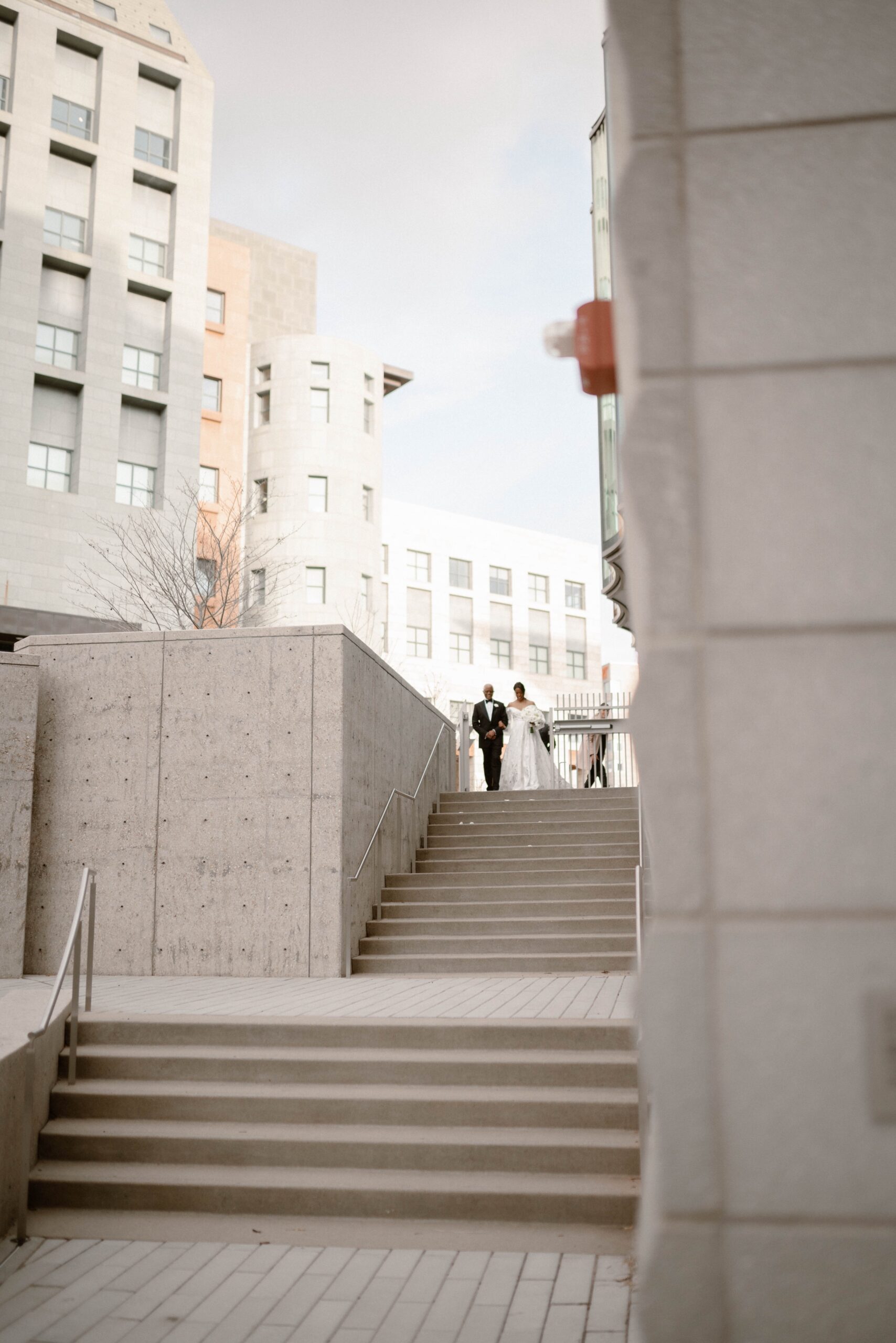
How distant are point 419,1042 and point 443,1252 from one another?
5.63 feet

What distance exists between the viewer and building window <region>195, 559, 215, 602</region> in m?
30.4

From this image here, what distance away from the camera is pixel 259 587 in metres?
36.5

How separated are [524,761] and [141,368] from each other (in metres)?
22.4

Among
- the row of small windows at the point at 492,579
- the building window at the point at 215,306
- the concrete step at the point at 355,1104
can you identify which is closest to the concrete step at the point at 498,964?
the concrete step at the point at 355,1104

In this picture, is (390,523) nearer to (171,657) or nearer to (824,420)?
(171,657)

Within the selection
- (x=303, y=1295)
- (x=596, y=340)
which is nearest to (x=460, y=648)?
(x=303, y=1295)

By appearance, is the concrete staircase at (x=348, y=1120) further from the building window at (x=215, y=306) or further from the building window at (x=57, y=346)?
the building window at (x=215, y=306)

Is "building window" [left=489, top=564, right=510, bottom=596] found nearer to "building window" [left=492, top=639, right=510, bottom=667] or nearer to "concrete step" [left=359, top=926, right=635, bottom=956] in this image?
"building window" [left=492, top=639, right=510, bottom=667]

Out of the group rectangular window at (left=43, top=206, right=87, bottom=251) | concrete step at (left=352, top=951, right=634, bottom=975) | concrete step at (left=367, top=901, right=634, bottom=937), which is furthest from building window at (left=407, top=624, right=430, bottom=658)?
concrete step at (left=352, top=951, right=634, bottom=975)

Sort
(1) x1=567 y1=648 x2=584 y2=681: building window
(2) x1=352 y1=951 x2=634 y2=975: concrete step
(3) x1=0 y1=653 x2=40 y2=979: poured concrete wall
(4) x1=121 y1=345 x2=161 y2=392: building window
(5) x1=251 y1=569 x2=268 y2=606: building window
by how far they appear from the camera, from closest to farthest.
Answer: (2) x1=352 y1=951 x2=634 y2=975: concrete step → (3) x1=0 y1=653 x2=40 y2=979: poured concrete wall → (4) x1=121 y1=345 x2=161 y2=392: building window → (5) x1=251 y1=569 x2=268 y2=606: building window → (1) x1=567 y1=648 x2=584 y2=681: building window

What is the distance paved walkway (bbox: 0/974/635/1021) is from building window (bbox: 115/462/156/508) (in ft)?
85.6

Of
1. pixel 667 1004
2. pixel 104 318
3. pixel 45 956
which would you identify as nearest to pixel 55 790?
pixel 45 956

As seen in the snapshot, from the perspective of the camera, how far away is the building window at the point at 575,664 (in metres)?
67.0

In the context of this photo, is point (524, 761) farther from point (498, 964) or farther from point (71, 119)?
point (71, 119)
